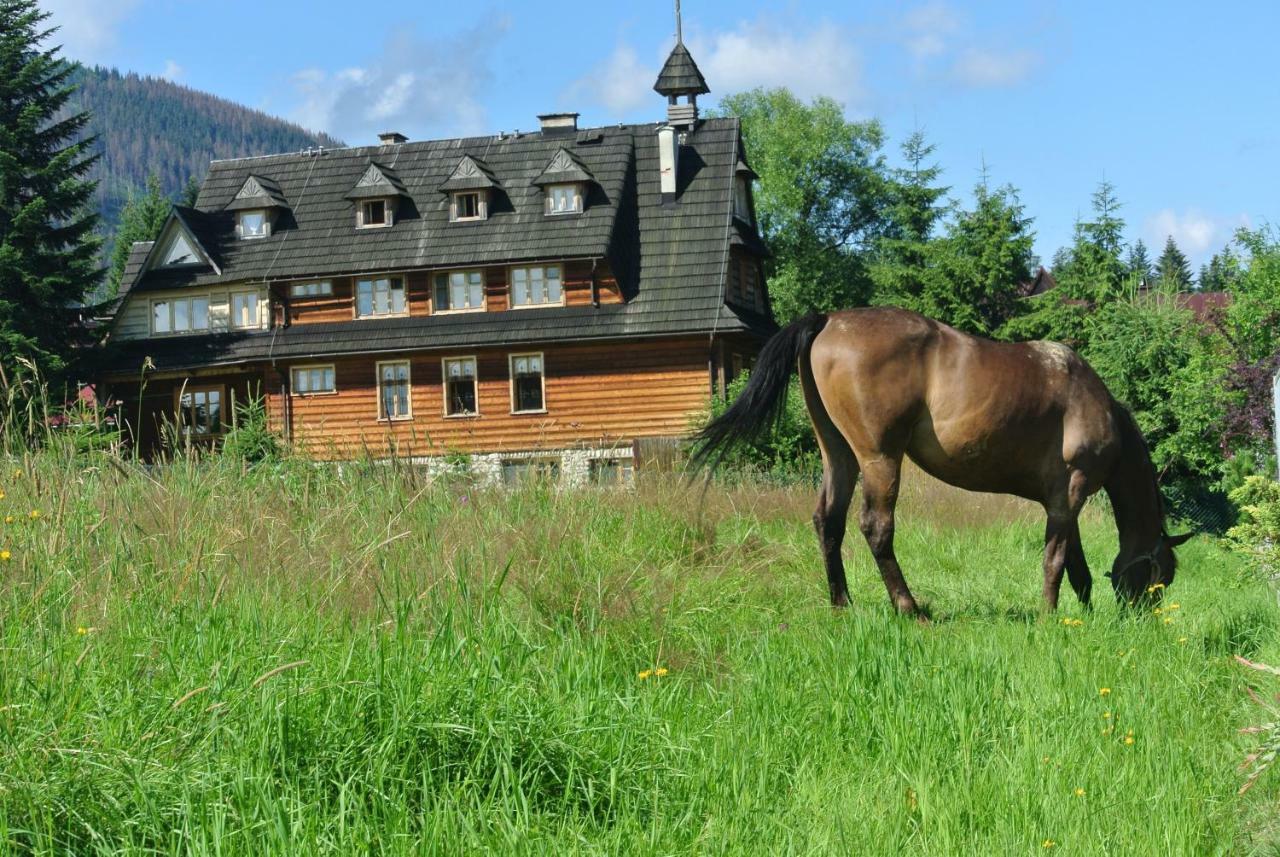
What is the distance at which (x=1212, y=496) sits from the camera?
57.5 feet

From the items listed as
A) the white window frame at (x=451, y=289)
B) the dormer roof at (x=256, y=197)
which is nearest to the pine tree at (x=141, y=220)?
the dormer roof at (x=256, y=197)

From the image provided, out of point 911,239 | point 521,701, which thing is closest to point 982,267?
point 911,239

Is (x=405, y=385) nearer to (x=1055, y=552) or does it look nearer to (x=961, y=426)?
(x=961, y=426)

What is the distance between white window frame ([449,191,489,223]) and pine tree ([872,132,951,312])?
1232 cm

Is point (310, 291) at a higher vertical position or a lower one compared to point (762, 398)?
higher

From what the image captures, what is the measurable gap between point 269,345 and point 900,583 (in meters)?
32.7

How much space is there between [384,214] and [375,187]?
934 millimetres

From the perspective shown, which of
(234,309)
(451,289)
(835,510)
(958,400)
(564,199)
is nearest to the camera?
(958,400)

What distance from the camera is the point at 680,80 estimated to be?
43031 millimetres

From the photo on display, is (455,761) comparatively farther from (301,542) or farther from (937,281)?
(937,281)

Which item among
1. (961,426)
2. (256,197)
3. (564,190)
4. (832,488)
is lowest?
(832,488)

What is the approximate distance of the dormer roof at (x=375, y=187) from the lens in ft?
126

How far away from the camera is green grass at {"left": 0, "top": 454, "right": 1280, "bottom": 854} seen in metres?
3.73

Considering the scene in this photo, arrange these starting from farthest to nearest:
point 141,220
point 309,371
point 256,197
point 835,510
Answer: point 141,220
point 256,197
point 309,371
point 835,510
